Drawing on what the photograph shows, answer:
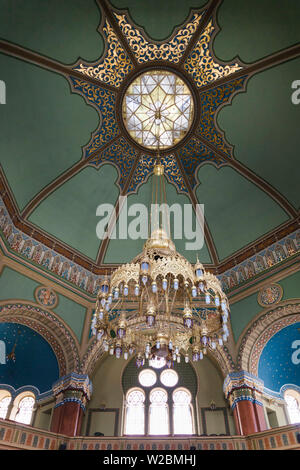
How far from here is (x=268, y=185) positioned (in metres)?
12.5

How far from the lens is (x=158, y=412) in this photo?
12.4 m

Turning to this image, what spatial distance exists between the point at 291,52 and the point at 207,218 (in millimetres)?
6220

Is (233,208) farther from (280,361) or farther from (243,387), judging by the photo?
(243,387)

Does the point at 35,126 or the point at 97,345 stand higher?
the point at 35,126

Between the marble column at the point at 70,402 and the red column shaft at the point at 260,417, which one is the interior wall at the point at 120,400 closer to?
the marble column at the point at 70,402

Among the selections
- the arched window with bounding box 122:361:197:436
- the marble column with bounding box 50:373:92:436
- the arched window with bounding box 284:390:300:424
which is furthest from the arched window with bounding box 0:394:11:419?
the arched window with bounding box 284:390:300:424

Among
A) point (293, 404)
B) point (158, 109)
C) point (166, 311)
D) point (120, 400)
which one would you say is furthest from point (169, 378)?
point (158, 109)

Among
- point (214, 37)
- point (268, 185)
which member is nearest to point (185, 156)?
point (268, 185)

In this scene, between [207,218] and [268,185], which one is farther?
[207,218]

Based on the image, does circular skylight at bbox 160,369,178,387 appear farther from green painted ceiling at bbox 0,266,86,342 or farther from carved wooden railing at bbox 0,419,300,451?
green painted ceiling at bbox 0,266,86,342

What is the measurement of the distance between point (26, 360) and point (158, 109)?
9953mm

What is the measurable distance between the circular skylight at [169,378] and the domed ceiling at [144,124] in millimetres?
3947
